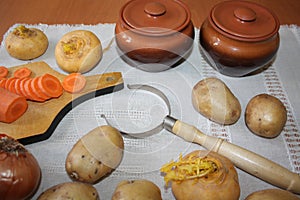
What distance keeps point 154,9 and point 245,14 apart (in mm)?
310

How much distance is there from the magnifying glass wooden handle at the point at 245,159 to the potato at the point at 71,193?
0.32 meters

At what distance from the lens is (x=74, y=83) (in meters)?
1.08

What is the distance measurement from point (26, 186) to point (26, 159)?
0.07m

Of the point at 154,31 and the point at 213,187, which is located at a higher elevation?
the point at 154,31

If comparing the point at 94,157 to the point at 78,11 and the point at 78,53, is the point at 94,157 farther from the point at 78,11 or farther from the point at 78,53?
the point at 78,11

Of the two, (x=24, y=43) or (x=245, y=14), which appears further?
(x=24, y=43)

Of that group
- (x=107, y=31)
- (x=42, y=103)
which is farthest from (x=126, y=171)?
(x=107, y=31)

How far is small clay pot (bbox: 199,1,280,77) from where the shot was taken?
1.03 metres

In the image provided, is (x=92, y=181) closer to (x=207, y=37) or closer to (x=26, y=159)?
(x=26, y=159)

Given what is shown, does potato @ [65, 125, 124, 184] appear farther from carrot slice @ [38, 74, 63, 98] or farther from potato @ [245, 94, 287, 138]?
potato @ [245, 94, 287, 138]

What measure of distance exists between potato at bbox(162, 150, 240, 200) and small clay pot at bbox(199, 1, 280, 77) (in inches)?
16.8

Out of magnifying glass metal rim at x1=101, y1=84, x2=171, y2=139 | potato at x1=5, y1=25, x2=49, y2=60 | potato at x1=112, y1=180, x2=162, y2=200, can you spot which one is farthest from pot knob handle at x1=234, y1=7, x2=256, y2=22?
potato at x1=5, y1=25, x2=49, y2=60

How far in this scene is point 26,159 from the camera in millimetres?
788

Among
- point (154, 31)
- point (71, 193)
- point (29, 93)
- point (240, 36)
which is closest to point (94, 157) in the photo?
point (71, 193)
